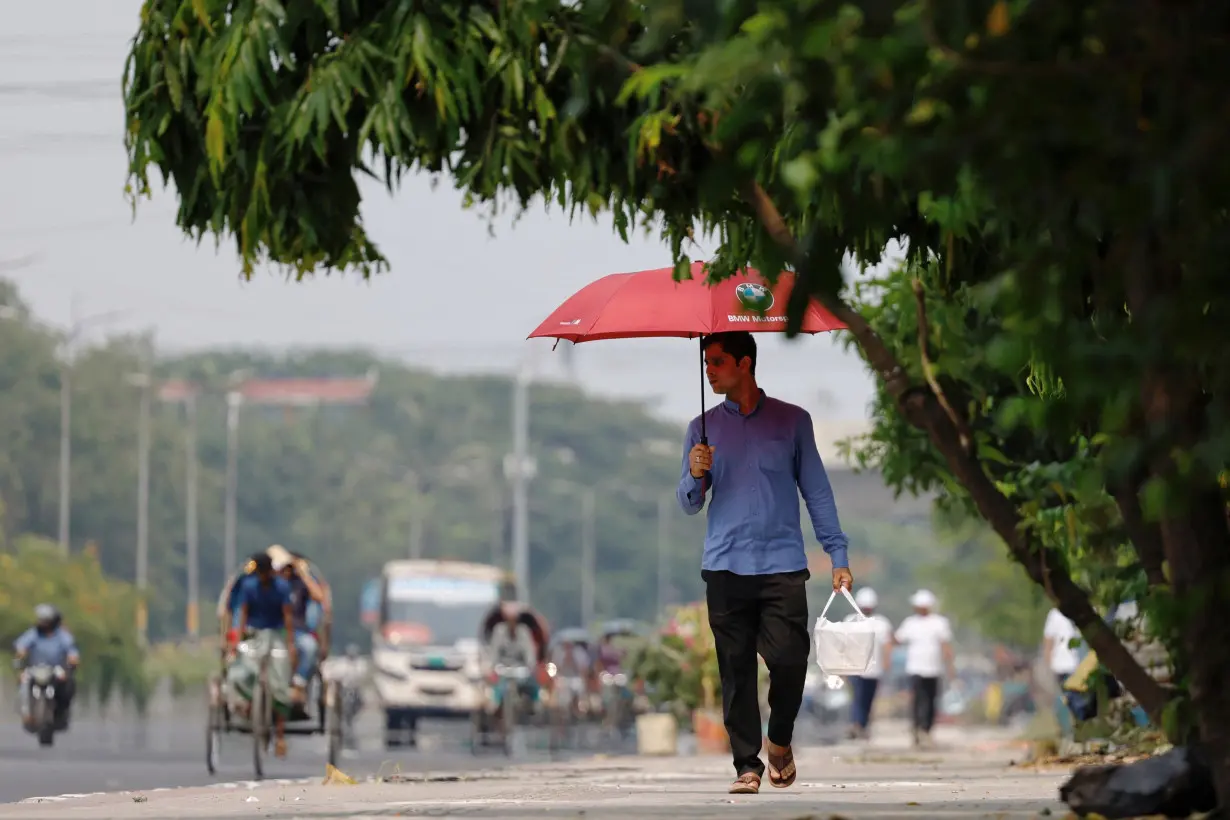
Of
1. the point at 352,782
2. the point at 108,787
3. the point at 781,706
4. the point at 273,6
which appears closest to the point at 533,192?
the point at 273,6

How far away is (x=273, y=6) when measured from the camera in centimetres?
932

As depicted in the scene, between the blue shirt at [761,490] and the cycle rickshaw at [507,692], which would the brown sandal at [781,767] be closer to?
the blue shirt at [761,490]

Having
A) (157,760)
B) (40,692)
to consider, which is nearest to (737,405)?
(157,760)

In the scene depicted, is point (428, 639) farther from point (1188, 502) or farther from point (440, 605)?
point (1188, 502)

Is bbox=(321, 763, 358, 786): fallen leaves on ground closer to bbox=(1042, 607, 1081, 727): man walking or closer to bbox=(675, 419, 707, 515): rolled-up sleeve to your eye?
bbox=(675, 419, 707, 515): rolled-up sleeve

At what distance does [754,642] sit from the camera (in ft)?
36.1

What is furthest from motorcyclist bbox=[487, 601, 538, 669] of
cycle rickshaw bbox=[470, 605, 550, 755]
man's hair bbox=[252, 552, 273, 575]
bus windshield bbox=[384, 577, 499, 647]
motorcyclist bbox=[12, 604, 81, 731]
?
man's hair bbox=[252, 552, 273, 575]

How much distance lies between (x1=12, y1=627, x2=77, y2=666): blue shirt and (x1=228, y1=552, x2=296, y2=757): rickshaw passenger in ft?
35.4

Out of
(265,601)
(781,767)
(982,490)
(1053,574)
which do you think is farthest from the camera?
(265,601)

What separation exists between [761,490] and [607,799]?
1.39 meters

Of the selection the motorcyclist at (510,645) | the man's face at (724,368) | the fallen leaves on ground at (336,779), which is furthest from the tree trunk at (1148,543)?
the motorcyclist at (510,645)

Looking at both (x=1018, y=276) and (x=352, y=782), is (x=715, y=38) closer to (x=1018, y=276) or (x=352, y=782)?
(x=1018, y=276)

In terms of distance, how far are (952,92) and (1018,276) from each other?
40cm

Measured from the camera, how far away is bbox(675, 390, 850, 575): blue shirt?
10.8m
